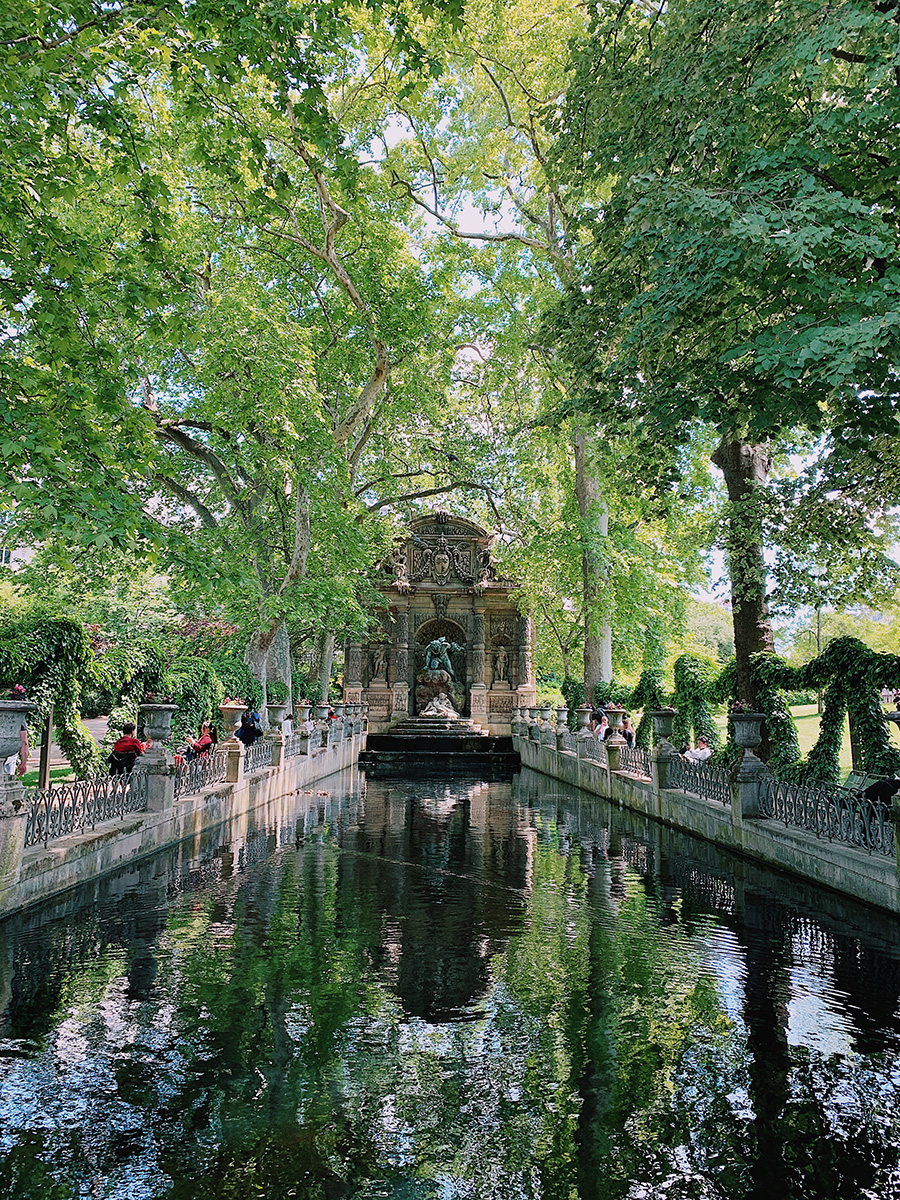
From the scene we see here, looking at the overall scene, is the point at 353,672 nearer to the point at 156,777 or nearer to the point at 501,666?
the point at 501,666

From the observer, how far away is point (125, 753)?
13188mm

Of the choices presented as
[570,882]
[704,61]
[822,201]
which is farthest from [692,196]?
[570,882]

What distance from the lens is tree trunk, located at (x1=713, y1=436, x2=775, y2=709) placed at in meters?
12.6

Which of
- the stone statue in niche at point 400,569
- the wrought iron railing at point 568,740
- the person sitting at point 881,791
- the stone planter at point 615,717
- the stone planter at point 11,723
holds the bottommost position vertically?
the wrought iron railing at point 568,740

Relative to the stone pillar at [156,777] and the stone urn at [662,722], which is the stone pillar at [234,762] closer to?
the stone pillar at [156,777]

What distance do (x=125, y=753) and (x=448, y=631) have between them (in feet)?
96.0

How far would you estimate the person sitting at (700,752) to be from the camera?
55.6 ft

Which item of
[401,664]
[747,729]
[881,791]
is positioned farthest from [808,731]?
[881,791]

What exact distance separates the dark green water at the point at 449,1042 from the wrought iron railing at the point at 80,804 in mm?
875

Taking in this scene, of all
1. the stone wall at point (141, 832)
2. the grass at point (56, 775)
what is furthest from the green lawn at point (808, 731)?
the grass at point (56, 775)

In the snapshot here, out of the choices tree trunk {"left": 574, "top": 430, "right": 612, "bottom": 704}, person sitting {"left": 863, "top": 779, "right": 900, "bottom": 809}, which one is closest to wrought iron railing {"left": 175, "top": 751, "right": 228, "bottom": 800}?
person sitting {"left": 863, "top": 779, "right": 900, "bottom": 809}

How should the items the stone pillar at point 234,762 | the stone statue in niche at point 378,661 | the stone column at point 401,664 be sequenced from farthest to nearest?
the stone statue in niche at point 378,661 < the stone column at point 401,664 < the stone pillar at point 234,762

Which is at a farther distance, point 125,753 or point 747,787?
point 125,753

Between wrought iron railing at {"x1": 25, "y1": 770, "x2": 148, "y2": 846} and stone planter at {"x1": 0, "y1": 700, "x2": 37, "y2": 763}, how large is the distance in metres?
0.69
